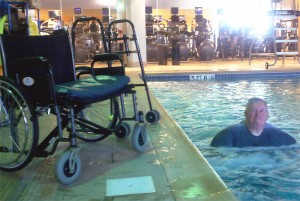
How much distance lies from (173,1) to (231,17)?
2.25 m

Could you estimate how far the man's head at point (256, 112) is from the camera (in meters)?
2.67

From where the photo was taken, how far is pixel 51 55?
2.49 meters

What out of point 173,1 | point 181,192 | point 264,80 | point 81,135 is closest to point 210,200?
point 181,192

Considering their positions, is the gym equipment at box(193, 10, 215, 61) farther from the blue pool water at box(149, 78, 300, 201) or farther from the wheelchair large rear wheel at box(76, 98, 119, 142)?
the wheelchair large rear wheel at box(76, 98, 119, 142)

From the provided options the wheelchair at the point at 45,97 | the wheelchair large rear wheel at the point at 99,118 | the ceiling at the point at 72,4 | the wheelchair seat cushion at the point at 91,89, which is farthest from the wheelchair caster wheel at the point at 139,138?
the ceiling at the point at 72,4

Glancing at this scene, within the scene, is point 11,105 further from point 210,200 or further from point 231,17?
point 231,17

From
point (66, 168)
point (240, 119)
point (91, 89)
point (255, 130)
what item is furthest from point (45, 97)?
point (240, 119)

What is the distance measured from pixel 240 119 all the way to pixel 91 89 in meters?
2.65

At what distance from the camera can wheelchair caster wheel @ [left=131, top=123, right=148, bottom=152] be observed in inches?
94.3

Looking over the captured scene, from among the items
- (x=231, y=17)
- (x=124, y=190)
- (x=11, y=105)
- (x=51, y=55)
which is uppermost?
(x=231, y=17)

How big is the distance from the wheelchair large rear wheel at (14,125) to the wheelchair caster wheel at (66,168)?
15 centimetres

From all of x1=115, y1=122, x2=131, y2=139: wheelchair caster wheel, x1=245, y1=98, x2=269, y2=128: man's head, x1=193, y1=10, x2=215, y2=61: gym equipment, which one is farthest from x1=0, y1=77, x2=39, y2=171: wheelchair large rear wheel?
x1=193, y1=10, x2=215, y2=61: gym equipment

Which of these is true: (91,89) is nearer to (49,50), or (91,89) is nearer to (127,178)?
(127,178)

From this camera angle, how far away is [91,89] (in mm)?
2047
